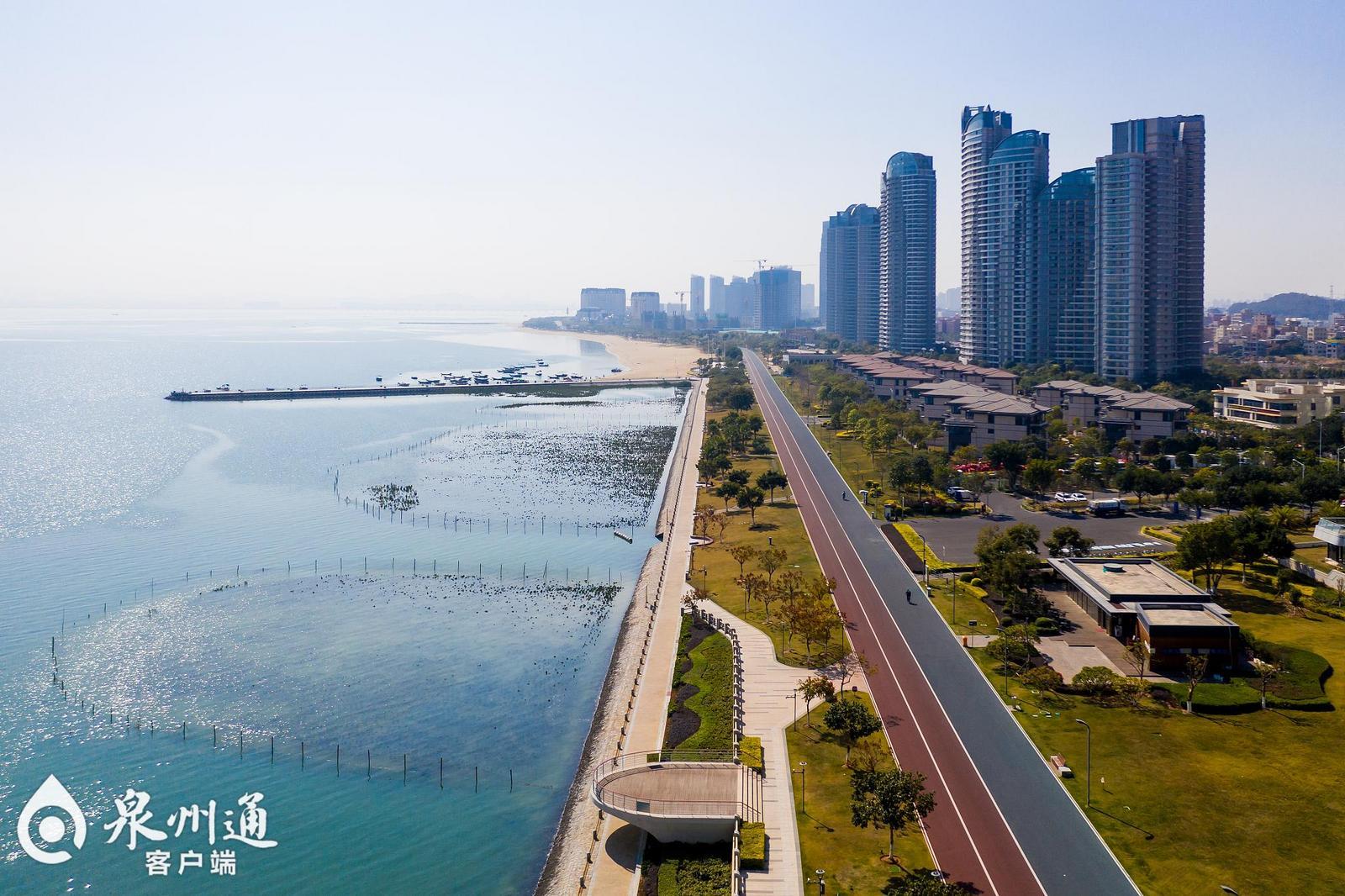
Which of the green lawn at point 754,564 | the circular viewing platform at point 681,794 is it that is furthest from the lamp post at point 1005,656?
the circular viewing platform at point 681,794

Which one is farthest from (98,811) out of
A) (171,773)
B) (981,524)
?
(981,524)

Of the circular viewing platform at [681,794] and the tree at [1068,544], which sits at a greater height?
the tree at [1068,544]

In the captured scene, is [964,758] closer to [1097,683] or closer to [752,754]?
[752,754]

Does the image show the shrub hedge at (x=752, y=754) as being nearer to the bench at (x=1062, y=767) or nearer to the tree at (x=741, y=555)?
the bench at (x=1062, y=767)

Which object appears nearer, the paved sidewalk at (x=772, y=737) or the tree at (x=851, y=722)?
the paved sidewalk at (x=772, y=737)

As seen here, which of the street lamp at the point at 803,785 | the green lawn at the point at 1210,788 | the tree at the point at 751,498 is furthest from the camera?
the tree at the point at 751,498

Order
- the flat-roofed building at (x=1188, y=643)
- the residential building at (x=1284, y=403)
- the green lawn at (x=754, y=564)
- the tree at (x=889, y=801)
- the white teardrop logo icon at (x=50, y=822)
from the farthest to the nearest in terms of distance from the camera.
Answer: the residential building at (x=1284, y=403), the green lawn at (x=754, y=564), the flat-roofed building at (x=1188, y=643), the white teardrop logo icon at (x=50, y=822), the tree at (x=889, y=801)

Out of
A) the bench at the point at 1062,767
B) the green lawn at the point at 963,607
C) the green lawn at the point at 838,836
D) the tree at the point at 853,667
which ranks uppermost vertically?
the green lawn at the point at 963,607
